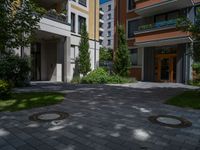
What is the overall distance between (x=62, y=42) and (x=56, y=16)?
8.48ft

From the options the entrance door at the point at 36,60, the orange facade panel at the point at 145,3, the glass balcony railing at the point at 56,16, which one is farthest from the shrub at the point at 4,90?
the orange facade panel at the point at 145,3

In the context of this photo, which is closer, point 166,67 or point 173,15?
point 173,15

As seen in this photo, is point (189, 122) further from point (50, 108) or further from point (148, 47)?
point (148, 47)

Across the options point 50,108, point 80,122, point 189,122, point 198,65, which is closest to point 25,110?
point 50,108

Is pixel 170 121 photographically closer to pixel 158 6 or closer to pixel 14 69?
pixel 14 69

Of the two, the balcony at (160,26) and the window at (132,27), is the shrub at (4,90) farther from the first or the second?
the window at (132,27)

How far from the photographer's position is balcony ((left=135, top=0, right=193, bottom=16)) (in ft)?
54.3

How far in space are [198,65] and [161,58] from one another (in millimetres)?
9858

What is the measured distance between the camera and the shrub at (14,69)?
459 inches

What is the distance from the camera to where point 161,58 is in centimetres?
1917

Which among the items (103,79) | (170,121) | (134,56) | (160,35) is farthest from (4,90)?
(134,56)

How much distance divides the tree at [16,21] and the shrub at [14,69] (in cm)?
484

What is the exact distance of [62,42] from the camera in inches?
704

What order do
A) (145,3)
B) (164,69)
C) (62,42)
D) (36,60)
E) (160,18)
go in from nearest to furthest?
1. (62,42)
2. (145,3)
3. (164,69)
4. (160,18)
5. (36,60)
